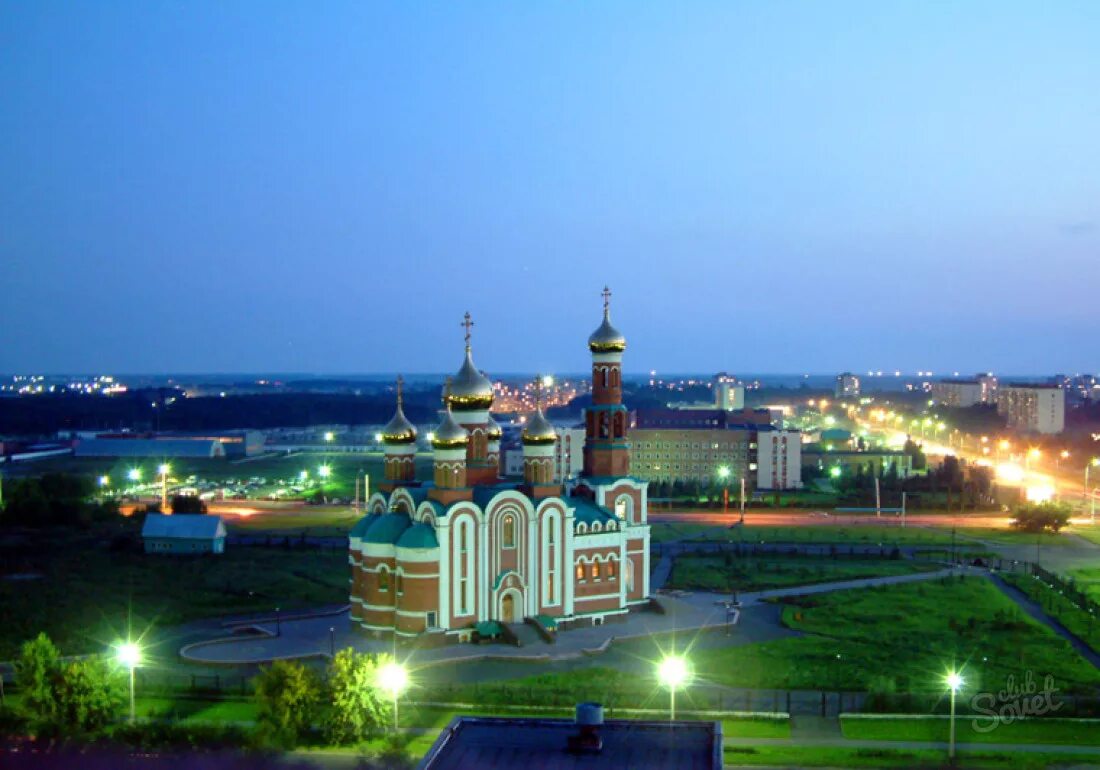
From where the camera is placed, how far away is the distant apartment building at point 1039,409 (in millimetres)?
119188

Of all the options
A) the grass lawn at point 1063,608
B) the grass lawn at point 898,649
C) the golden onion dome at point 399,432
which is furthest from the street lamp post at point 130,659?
the grass lawn at point 1063,608

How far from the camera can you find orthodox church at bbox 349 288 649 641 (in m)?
32.8

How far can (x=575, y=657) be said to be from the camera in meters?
31.3

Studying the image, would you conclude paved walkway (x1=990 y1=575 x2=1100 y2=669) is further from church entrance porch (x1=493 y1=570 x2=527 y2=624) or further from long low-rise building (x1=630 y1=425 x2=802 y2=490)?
long low-rise building (x1=630 y1=425 x2=802 y2=490)

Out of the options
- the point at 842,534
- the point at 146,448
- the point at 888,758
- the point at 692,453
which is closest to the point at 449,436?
the point at 888,758

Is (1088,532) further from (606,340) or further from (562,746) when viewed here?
(562,746)

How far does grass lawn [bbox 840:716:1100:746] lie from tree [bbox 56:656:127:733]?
15.8 metres

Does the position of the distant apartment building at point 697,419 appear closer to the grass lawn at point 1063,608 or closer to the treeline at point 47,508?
the treeline at point 47,508

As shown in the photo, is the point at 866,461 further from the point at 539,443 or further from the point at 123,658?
the point at 123,658

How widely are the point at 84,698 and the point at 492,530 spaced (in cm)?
1313

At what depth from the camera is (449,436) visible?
109 feet

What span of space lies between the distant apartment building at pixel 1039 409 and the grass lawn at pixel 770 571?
3150 inches

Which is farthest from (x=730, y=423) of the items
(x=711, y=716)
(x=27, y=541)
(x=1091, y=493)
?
(x=711, y=716)

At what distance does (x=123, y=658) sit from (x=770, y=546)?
32.3m
